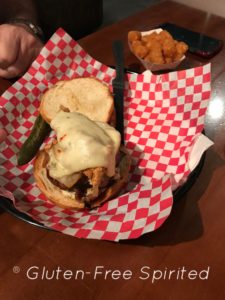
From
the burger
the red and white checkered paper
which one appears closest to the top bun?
the red and white checkered paper

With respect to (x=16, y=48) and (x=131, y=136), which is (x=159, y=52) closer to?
(x=131, y=136)

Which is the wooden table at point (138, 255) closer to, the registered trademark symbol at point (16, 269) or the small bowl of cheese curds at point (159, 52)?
the registered trademark symbol at point (16, 269)

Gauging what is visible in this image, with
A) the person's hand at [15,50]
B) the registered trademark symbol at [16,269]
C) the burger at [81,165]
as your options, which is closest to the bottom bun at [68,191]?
the burger at [81,165]

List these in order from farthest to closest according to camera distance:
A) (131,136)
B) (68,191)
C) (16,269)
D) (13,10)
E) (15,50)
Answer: (13,10)
(15,50)
(131,136)
(68,191)
(16,269)

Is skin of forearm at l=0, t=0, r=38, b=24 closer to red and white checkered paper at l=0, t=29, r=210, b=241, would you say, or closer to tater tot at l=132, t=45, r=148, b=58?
red and white checkered paper at l=0, t=29, r=210, b=241

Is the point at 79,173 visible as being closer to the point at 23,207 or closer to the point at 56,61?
the point at 23,207

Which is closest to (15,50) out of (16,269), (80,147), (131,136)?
(131,136)

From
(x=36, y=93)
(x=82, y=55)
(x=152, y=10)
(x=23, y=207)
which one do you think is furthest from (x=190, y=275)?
(x=152, y=10)
